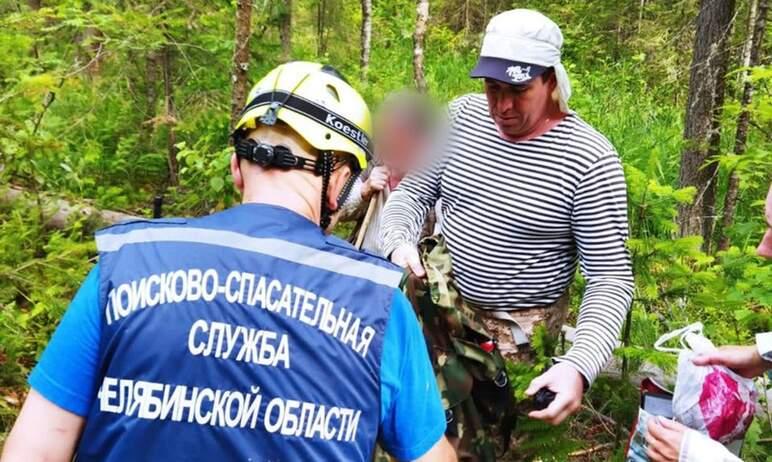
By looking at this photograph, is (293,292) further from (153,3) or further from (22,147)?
(153,3)

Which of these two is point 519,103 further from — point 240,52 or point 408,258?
point 240,52

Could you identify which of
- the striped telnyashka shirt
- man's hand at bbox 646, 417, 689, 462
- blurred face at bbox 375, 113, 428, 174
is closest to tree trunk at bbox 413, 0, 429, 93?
blurred face at bbox 375, 113, 428, 174

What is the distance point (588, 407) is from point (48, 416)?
2.70 metres

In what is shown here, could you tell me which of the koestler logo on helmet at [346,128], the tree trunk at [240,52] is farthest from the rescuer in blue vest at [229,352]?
the tree trunk at [240,52]

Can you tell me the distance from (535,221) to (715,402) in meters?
0.87

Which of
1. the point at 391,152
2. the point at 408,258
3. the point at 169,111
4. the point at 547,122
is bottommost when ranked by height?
the point at 169,111

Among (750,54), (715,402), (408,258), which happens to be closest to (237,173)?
(408,258)

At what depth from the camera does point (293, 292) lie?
4.64 ft

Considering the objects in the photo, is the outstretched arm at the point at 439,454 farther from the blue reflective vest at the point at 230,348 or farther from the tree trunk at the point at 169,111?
the tree trunk at the point at 169,111

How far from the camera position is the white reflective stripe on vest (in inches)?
56.7

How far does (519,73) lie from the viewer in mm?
2553

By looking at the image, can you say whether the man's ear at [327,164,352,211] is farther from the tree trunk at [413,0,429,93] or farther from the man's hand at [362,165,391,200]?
the tree trunk at [413,0,429,93]

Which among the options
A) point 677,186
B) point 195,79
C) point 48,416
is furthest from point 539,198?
point 195,79

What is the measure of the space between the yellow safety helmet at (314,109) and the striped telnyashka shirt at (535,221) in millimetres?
1016
